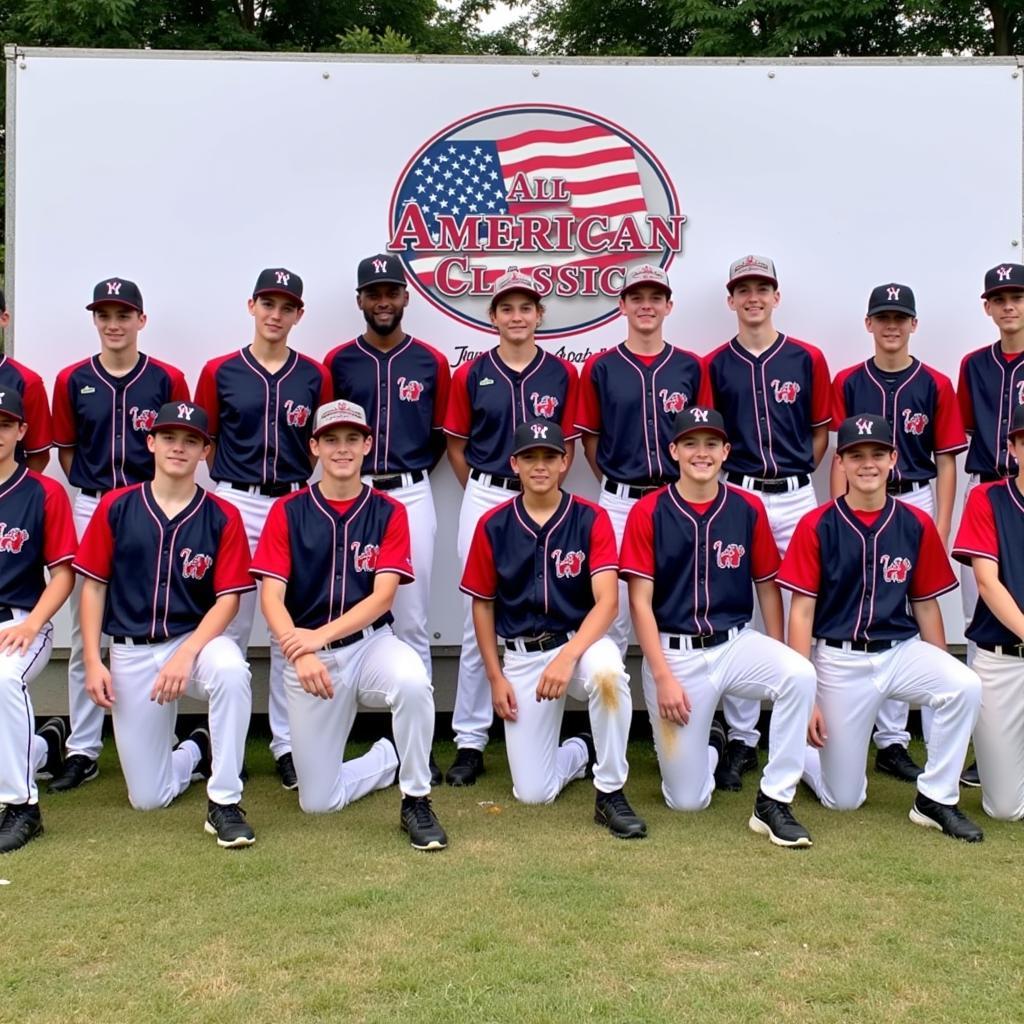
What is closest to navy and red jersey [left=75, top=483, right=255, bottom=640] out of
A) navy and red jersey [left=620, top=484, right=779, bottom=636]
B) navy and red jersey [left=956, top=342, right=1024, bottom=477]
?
navy and red jersey [left=620, top=484, right=779, bottom=636]

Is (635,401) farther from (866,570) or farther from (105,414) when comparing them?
(105,414)

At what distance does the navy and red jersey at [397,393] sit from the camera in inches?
204

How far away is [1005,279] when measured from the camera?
5.05 m

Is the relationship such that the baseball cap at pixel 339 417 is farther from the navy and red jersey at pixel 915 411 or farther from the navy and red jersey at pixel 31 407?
the navy and red jersey at pixel 915 411

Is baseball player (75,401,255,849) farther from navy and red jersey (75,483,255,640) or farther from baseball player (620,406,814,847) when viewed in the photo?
baseball player (620,406,814,847)

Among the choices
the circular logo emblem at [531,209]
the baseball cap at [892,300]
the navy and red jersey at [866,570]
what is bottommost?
the navy and red jersey at [866,570]

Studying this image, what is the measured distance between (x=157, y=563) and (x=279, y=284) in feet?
4.90

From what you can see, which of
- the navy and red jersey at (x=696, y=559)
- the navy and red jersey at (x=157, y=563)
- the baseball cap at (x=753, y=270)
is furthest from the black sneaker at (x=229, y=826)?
the baseball cap at (x=753, y=270)

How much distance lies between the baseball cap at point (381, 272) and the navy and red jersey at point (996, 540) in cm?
284

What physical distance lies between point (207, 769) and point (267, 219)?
9.30 ft

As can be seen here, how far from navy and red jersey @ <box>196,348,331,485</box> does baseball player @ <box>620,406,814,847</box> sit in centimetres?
172

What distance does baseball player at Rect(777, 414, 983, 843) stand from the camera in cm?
439

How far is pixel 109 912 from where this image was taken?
3.34 metres

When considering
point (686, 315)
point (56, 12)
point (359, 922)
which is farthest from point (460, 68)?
point (56, 12)
